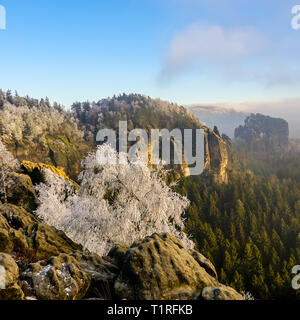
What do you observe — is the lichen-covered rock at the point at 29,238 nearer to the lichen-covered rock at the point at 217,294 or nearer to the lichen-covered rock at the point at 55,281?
the lichen-covered rock at the point at 55,281

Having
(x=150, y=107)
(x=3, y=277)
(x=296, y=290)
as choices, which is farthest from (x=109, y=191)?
(x=150, y=107)

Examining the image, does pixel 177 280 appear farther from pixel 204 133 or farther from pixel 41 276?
pixel 204 133

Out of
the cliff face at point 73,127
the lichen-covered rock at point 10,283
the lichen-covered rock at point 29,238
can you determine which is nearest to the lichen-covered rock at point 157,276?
the lichen-covered rock at point 10,283

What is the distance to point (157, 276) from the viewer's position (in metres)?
8.46

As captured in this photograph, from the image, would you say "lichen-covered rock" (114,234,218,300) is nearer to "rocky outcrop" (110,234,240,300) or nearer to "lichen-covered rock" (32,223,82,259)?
"rocky outcrop" (110,234,240,300)

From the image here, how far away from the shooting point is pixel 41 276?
26.3 ft

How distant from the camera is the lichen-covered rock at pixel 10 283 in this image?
6.88 metres

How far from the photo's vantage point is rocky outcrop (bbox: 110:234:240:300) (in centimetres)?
830

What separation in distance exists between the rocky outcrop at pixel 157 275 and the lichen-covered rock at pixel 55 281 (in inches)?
49.5

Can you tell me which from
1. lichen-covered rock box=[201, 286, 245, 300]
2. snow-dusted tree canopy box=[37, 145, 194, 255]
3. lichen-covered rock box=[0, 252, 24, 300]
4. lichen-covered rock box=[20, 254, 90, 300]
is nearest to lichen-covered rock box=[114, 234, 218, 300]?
lichen-covered rock box=[201, 286, 245, 300]

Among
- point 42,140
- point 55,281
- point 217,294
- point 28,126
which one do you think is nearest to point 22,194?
point 55,281

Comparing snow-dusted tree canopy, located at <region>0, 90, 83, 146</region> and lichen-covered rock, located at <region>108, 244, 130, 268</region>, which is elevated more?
snow-dusted tree canopy, located at <region>0, 90, 83, 146</region>

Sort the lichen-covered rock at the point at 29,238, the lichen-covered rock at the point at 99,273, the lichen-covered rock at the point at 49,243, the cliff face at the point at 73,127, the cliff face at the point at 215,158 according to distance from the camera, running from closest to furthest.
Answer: the lichen-covered rock at the point at 99,273 < the lichen-covered rock at the point at 29,238 < the lichen-covered rock at the point at 49,243 < the cliff face at the point at 73,127 < the cliff face at the point at 215,158
